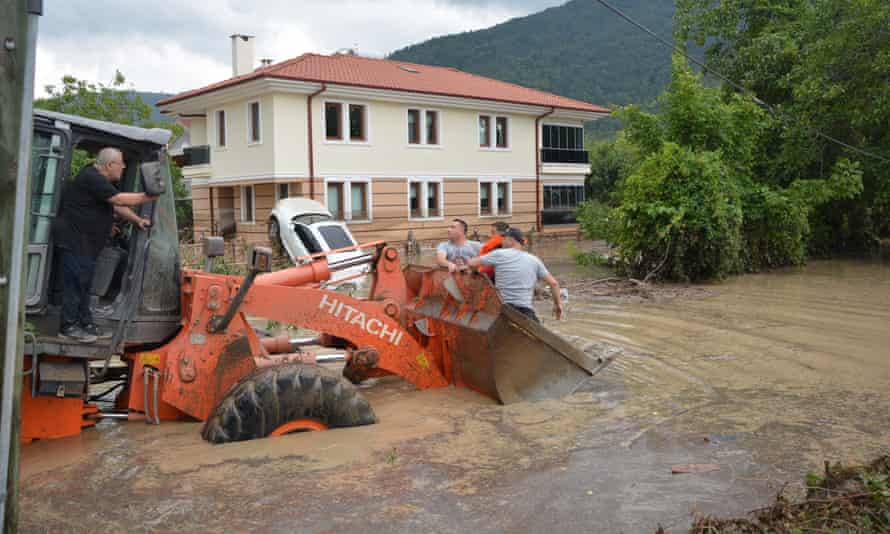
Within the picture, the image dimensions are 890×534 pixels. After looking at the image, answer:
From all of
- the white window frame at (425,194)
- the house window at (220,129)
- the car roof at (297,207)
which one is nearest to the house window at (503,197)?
the white window frame at (425,194)

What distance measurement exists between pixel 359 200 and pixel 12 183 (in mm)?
26771

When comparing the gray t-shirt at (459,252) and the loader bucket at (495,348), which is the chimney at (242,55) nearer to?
the gray t-shirt at (459,252)

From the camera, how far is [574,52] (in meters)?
116

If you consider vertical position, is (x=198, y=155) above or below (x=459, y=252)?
above

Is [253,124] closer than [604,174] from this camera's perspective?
Yes

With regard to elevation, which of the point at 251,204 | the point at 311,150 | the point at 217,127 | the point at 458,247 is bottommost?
the point at 458,247

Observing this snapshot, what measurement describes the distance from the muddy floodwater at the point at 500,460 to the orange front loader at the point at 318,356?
186 mm

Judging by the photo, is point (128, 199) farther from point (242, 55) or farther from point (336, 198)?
point (242, 55)

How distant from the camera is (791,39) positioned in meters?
23.6

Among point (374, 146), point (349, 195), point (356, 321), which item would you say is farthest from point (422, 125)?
point (356, 321)

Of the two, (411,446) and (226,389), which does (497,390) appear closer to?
(411,446)

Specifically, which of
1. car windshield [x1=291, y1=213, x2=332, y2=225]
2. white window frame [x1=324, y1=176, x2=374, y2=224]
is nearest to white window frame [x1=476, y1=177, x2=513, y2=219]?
white window frame [x1=324, y1=176, x2=374, y2=224]

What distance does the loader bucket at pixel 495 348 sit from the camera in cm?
751

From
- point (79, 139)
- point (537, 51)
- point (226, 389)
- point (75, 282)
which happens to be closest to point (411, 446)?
point (226, 389)
